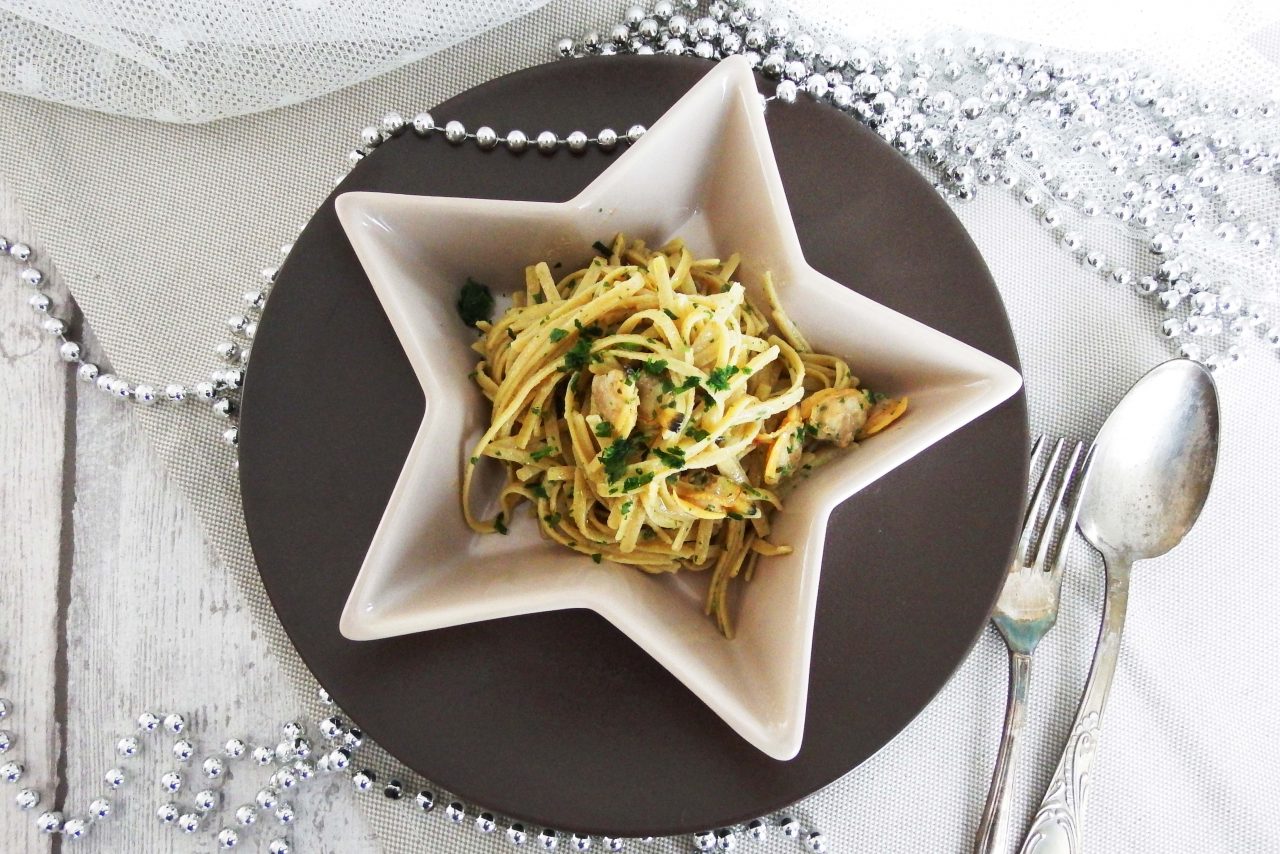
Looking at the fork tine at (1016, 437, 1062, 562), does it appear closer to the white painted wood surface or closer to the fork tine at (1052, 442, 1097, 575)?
the fork tine at (1052, 442, 1097, 575)

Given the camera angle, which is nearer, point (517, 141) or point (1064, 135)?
point (517, 141)

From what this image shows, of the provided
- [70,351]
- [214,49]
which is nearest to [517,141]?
[214,49]

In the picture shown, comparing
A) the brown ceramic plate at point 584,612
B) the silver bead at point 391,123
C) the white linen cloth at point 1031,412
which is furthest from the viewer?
the white linen cloth at point 1031,412

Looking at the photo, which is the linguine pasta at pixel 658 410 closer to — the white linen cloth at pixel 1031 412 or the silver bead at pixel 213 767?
the white linen cloth at pixel 1031 412

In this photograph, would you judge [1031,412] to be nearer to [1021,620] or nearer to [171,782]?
[1021,620]

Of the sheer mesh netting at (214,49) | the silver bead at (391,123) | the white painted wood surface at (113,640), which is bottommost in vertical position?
the white painted wood surface at (113,640)

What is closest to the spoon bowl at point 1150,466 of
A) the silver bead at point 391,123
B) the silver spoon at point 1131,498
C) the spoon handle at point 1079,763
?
the silver spoon at point 1131,498

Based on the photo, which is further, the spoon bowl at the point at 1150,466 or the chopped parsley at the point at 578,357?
the spoon bowl at the point at 1150,466

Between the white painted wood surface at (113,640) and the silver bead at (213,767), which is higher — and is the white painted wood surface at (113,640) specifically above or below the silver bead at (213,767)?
above
